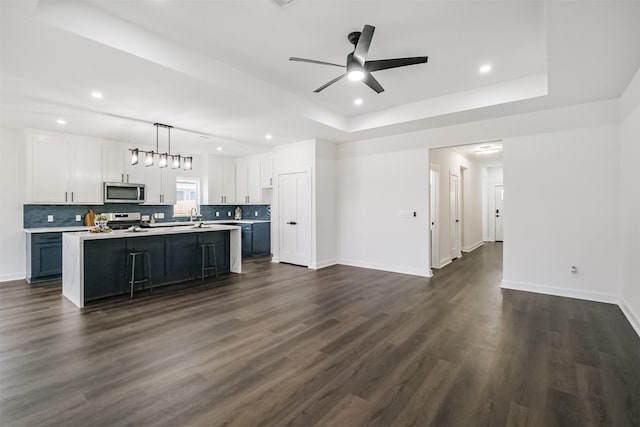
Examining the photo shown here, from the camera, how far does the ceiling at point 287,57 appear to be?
255cm

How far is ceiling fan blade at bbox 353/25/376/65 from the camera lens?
8.59ft

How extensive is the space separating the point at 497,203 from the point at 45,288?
12474mm

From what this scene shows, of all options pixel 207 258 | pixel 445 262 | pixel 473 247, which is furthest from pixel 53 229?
pixel 473 247

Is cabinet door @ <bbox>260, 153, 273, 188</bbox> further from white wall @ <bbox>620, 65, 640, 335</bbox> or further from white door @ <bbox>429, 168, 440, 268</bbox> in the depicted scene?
white wall @ <bbox>620, 65, 640, 335</bbox>

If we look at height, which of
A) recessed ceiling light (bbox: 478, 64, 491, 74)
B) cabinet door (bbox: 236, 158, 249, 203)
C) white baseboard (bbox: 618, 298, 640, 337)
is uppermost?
recessed ceiling light (bbox: 478, 64, 491, 74)

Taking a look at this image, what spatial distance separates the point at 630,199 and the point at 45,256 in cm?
869

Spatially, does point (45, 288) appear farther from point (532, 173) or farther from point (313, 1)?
point (532, 173)

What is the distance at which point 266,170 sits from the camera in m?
7.83

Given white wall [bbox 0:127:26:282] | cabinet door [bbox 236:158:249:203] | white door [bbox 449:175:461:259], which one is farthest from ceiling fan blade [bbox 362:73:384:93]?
white wall [bbox 0:127:26:282]

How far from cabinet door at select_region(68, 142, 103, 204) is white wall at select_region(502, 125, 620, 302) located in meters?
7.66

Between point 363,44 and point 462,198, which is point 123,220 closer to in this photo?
point 363,44

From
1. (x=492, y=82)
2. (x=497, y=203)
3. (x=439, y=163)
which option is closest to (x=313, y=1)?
(x=492, y=82)

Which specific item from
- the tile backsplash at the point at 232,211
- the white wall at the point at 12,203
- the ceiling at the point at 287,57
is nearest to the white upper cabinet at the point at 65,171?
the white wall at the point at 12,203

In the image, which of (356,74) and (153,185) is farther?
(153,185)
